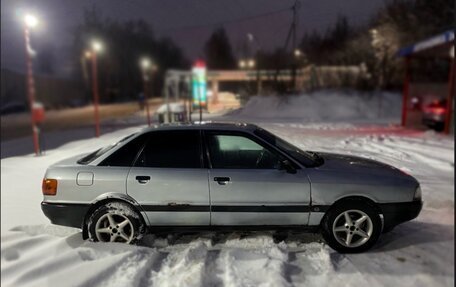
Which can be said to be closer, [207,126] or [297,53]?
[297,53]

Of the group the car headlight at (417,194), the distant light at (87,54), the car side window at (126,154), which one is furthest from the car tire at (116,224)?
the car headlight at (417,194)

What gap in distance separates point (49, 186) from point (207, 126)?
1676 mm

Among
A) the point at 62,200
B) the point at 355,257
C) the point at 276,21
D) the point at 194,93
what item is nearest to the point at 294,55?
the point at 276,21

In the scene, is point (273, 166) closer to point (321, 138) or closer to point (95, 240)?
point (321, 138)

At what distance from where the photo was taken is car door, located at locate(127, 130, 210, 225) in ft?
11.2

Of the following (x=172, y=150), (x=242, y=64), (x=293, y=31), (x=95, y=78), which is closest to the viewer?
(x=293, y=31)

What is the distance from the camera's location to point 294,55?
10.1 ft

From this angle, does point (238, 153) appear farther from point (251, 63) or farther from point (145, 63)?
point (145, 63)

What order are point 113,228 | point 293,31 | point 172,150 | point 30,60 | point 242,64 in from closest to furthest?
point 30,60 → point 293,31 → point 242,64 → point 113,228 → point 172,150

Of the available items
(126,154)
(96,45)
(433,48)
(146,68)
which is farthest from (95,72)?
(433,48)

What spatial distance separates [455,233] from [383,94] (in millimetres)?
2879

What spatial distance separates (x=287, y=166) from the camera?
3463 mm

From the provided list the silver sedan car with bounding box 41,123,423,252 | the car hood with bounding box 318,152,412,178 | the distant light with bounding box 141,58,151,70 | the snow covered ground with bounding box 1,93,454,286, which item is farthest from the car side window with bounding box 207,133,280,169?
the distant light with bounding box 141,58,151,70

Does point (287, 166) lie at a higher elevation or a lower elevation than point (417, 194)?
higher
